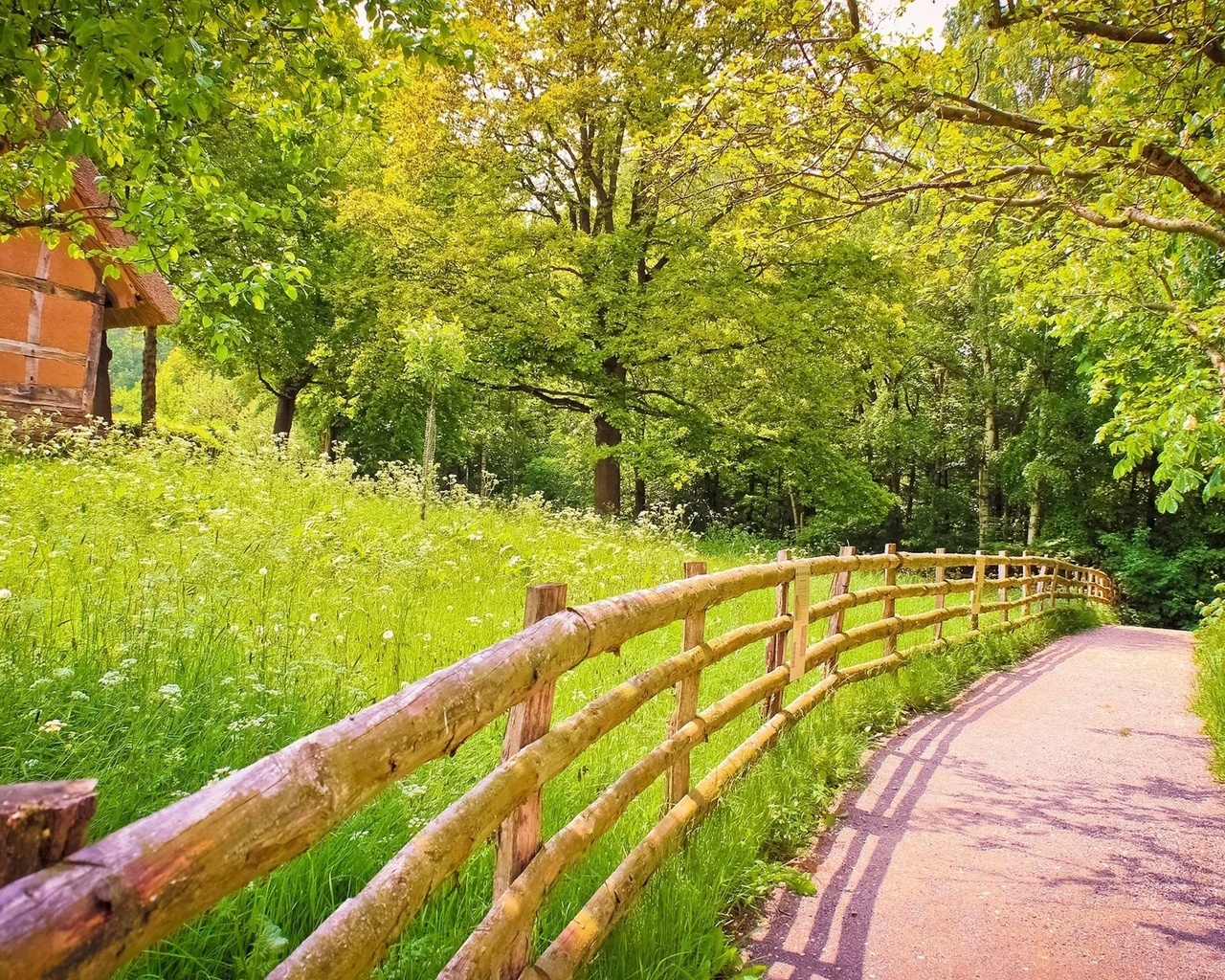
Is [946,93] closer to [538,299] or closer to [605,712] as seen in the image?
[605,712]

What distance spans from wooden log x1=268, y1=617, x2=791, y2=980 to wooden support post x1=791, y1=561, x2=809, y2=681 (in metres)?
2.47

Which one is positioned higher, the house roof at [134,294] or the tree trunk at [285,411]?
the house roof at [134,294]

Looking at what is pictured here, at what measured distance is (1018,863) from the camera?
156 inches

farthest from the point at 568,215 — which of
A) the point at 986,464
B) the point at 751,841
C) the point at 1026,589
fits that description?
the point at 986,464

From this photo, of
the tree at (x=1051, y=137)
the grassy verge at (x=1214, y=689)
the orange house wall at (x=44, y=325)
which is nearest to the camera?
the tree at (x=1051, y=137)

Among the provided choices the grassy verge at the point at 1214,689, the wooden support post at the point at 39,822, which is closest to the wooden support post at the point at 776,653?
the grassy verge at the point at 1214,689

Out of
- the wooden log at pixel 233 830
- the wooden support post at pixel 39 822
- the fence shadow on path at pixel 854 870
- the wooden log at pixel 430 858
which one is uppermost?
the wooden support post at pixel 39 822

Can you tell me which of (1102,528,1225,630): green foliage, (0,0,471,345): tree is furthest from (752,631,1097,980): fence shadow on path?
(1102,528,1225,630): green foliage

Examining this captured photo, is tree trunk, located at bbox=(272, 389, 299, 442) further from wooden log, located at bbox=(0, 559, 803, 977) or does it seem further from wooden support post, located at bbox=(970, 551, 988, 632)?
wooden log, located at bbox=(0, 559, 803, 977)

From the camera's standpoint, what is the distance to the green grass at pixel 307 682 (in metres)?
2.59

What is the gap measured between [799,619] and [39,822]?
15.7ft

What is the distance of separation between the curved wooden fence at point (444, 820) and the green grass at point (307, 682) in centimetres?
25

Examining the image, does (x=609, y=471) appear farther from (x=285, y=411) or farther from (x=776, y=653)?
(x=285, y=411)

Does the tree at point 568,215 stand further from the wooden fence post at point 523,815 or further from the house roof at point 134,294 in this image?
the wooden fence post at point 523,815
